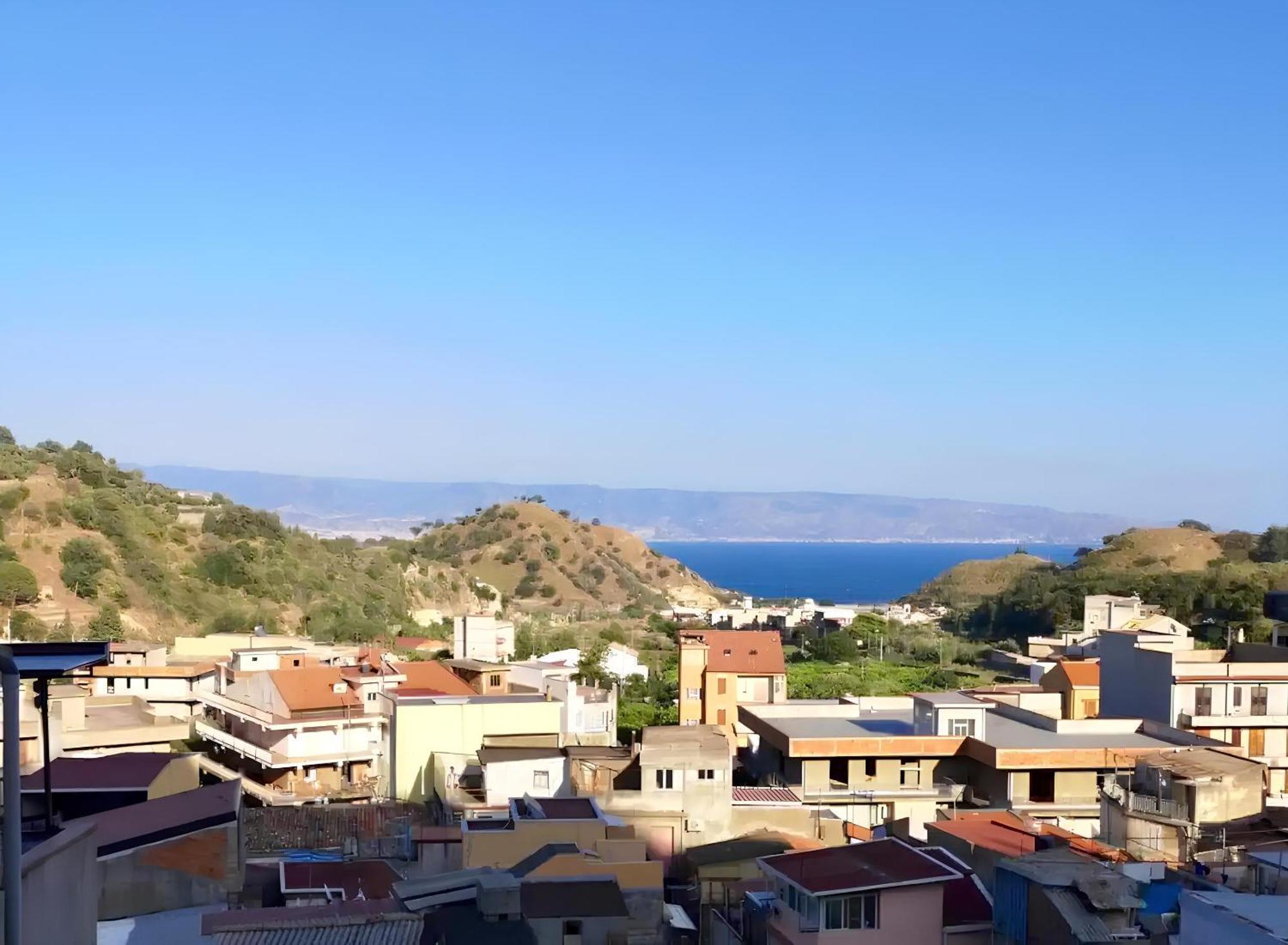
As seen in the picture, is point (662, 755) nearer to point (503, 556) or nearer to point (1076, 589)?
point (1076, 589)

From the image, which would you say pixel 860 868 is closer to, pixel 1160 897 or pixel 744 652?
pixel 1160 897

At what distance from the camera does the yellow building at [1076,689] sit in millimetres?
33688

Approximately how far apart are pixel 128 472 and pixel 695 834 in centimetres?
6169

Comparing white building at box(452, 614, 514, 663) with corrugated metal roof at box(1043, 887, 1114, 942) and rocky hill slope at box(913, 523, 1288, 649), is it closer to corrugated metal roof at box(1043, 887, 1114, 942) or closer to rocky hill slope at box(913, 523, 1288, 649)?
rocky hill slope at box(913, 523, 1288, 649)

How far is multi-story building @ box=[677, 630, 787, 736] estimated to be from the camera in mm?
37359

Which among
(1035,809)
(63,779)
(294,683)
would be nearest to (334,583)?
(294,683)

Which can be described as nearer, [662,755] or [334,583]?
[662,755]

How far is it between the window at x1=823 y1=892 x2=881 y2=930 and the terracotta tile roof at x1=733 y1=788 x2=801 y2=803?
8.24m

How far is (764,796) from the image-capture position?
21.7 meters

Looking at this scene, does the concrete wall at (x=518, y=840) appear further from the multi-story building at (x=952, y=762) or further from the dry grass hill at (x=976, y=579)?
the dry grass hill at (x=976, y=579)

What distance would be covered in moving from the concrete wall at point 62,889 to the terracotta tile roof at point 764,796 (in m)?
16.1

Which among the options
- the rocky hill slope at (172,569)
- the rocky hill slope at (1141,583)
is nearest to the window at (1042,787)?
the rocky hill slope at (1141,583)

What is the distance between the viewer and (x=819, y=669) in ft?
191

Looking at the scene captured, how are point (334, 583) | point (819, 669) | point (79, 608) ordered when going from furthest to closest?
point (334, 583) → point (819, 669) → point (79, 608)
